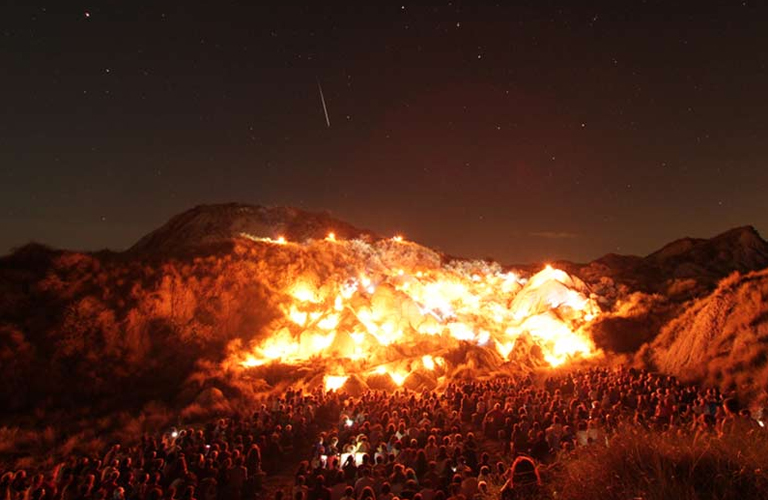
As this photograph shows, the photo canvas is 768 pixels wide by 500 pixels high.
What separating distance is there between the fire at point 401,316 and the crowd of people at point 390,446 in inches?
305

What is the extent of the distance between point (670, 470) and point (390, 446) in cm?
923

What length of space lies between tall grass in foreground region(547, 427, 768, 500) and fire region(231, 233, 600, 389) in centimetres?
1951

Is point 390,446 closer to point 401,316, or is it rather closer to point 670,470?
point 670,470

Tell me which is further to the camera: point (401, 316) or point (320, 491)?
point (401, 316)

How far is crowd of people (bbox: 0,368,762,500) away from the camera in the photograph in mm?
9242

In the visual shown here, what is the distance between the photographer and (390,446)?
1312 centimetres

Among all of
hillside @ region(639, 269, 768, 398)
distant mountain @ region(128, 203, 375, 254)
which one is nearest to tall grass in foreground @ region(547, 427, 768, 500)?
hillside @ region(639, 269, 768, 398)

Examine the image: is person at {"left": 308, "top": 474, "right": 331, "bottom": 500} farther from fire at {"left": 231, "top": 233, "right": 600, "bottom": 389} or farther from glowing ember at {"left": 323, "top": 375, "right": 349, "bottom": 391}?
fire at {"left": 231, "top": 233, "right": 600, "bottom": 389}

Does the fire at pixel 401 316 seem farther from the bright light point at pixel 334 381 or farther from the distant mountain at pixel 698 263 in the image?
the distant mountain at pixel 698 263

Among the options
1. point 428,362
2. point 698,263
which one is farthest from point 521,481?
point 698,263

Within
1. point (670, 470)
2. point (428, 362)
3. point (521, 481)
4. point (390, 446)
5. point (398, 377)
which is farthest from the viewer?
point (428, 362)

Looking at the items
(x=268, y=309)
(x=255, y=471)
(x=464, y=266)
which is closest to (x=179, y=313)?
(x=268, y=309)

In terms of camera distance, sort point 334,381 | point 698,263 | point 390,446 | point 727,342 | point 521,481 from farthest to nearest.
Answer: point 698,263, point 334,381, point 727,342, point 390,446, point 521,481

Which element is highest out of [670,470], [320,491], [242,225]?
[242,225]
